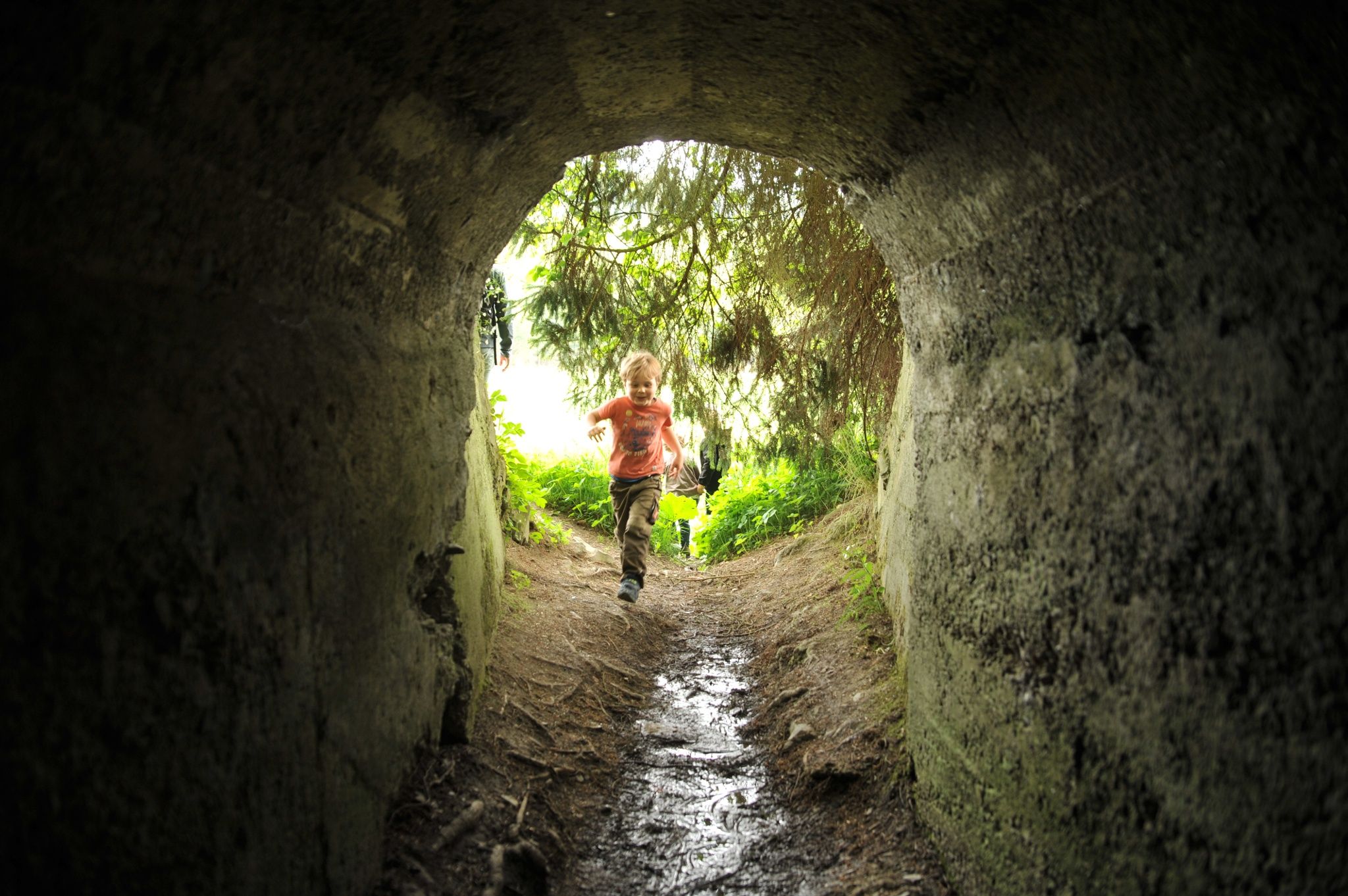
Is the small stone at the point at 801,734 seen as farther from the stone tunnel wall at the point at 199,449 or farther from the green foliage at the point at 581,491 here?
the green foliage at the point at 581,491

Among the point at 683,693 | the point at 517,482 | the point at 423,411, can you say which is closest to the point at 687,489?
the point at 517,482

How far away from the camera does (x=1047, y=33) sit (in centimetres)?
180

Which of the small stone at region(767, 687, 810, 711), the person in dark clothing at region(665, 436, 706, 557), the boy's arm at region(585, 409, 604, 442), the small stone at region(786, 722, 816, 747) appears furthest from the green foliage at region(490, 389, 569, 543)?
the small stone at region(786, 722, 816, 747)

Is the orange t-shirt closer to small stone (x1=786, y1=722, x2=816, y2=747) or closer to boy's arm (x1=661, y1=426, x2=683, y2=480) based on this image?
boy's arm (x1=661, y1=426, x2=683, y2=480)

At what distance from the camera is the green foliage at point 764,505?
29.0 feet

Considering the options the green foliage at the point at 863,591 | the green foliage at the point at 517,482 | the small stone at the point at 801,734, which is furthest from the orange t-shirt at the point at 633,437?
the small stone at the point at 801,734

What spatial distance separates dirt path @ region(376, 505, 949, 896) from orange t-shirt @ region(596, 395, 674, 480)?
1062 millimetres

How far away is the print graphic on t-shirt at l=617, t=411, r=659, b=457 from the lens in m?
6.50

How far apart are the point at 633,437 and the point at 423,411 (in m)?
3.45

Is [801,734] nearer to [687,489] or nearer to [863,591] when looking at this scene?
[863,591]

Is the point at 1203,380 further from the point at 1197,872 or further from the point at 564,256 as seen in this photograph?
the point at 564,256

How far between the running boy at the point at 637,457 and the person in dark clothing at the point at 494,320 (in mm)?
1192

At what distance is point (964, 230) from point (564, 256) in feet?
14.2

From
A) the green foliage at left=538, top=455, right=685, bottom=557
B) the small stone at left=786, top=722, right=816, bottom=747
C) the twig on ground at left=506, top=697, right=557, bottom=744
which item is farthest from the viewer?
the green foliage at left=538, top=455, right=685, bottom=557
